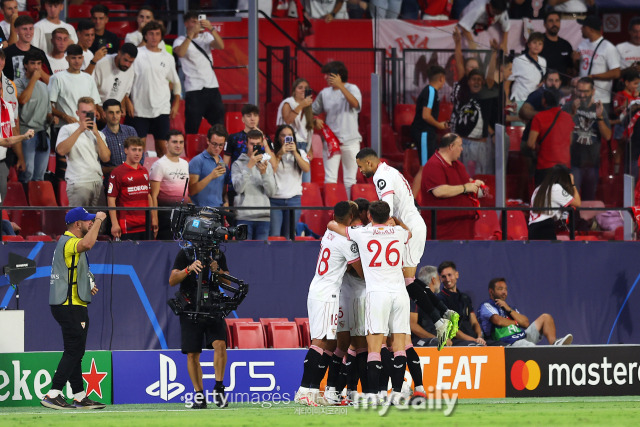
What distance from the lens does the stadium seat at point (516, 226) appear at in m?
15.9

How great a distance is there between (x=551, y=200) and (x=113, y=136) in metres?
5.93

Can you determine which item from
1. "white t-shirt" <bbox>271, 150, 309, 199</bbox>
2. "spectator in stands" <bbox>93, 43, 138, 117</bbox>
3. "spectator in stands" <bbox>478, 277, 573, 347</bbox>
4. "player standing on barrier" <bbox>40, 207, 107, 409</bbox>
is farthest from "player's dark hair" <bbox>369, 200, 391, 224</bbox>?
"spectator in stands" <bbox>93, 43, 138, 117</bbox>

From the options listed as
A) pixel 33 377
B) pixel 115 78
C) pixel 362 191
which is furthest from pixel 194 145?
pixel 33 377

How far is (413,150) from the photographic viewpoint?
16.4 metres

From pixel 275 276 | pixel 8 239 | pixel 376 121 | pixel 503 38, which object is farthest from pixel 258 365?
pixel 503 38

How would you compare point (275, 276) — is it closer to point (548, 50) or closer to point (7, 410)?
point (7, 410)

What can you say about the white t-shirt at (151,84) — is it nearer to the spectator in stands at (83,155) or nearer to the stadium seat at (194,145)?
the stadium seat at (194,145)

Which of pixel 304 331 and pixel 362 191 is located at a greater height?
pixel 362 191

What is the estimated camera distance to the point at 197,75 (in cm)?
1661

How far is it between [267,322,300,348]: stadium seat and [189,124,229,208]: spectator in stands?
1.77 meters

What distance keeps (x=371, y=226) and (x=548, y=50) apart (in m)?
9.00

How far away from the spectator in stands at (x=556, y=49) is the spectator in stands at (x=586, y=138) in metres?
2.89

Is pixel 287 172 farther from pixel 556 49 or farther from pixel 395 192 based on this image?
pixel 556 49

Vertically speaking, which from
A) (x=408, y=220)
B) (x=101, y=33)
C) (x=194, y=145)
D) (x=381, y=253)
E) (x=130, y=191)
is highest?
(x=101, y=33)
